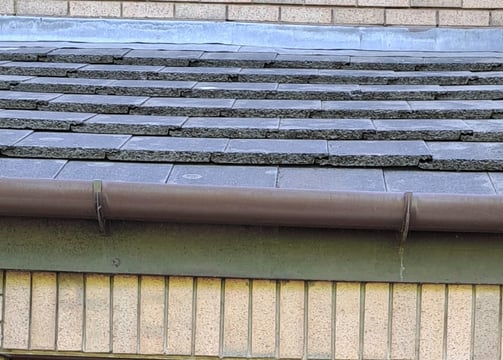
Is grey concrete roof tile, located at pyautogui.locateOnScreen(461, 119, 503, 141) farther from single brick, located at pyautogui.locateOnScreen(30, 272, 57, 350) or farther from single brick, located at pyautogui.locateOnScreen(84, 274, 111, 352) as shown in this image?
single brick, located at pyautogui.locateOnScreen(30, 272, 57, 350)

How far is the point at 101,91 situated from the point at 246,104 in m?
0.72

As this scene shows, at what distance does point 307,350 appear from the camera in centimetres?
308

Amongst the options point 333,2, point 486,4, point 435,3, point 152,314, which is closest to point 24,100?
point 152,314

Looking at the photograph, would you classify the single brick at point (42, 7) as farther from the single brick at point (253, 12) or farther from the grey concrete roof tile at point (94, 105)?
the grey concrete roof tile at point (94, 105)

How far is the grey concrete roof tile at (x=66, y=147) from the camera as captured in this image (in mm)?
3172

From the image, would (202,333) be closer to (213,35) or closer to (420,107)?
(420,107)

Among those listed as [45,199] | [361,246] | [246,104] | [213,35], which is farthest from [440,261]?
[213,35]

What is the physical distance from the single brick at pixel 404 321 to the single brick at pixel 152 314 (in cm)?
89

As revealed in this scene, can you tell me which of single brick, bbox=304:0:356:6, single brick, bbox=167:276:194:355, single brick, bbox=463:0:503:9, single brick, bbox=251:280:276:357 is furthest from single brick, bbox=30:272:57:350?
single brick, bbox=463:0:503:9

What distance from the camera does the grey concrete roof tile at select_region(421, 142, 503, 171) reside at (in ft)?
10.1

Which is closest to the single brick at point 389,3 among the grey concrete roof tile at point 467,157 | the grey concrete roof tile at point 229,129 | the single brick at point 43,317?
the grey concrete roof tile at point 229,129

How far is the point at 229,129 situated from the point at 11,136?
906 mm

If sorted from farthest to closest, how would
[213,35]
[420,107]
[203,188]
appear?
[213,35], [420,107], [203,188]

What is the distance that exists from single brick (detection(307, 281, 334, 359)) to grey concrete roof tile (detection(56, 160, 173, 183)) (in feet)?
2.42
